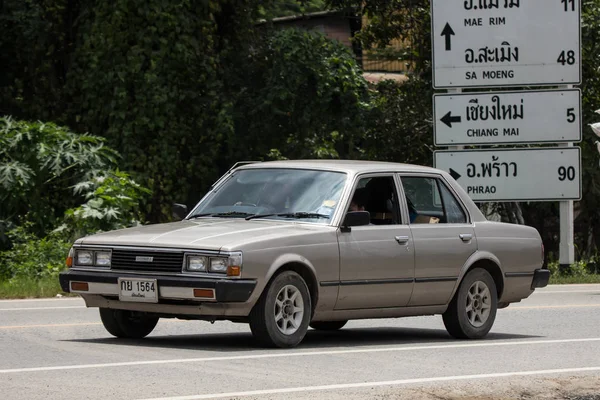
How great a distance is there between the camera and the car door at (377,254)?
11.4 metres

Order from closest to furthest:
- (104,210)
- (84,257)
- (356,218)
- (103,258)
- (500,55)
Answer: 1. (103,258)
2. (84,257)
3. (356,218)
4. (104,210)
5. (500,55)

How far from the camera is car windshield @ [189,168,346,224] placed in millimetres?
11555

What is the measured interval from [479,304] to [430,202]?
106 cm

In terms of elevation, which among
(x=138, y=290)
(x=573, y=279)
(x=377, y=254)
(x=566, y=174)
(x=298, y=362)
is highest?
(x=566, y=174)

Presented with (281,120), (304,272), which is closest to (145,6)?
(281,120)

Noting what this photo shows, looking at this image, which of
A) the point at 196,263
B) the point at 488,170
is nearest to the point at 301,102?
the point at 488,170

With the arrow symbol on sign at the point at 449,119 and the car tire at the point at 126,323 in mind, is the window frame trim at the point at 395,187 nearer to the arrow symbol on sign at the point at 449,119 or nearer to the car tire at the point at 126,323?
the car tire at the point at 126,323

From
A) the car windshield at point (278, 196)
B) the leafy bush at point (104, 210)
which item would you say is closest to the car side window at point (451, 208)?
the car windshield at point (278, 196)

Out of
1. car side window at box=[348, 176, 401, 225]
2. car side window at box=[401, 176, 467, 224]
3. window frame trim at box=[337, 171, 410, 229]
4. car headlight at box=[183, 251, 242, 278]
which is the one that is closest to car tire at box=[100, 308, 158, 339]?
car headlight at box=[183, 251, 242, 278]

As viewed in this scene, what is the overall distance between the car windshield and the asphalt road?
3.65 feet

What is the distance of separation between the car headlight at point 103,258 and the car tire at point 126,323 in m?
0.52

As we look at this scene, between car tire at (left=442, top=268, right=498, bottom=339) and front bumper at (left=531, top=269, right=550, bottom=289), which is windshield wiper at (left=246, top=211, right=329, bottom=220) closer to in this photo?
car tire at (left=442, top=268, right=498, bottom=339)

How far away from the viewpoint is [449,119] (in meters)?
23.5

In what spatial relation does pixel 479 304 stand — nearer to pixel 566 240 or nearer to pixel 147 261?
pixel 147 261
